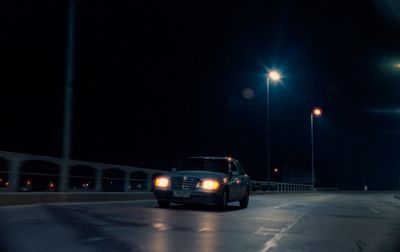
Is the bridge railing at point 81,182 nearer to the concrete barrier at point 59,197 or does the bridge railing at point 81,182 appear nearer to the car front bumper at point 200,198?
the concrete barrier at point 59,197

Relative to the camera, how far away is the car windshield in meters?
17.1

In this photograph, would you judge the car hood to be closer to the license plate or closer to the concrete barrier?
the license plate

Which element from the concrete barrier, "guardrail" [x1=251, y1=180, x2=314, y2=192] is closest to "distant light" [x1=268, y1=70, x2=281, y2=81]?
"guardrail" [x1=251, y1=180, x2=314, y2=192]

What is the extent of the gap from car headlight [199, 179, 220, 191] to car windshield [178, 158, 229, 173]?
1.42 metres

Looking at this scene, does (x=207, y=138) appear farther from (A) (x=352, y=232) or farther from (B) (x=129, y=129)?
(A) (x=352, y=232)

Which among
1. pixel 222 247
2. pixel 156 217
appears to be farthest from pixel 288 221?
pixel 222 247

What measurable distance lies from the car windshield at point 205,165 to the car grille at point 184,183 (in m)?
1.54

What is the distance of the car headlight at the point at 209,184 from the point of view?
15477 millimetres

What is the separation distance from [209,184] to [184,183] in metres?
0.73

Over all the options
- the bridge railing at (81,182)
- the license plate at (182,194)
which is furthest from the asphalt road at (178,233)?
the license plate at (182,194)

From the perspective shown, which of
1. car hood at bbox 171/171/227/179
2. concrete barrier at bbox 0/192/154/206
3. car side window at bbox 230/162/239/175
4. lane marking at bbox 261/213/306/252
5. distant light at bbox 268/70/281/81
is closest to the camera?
lane marking at bbox 261/213/306/252

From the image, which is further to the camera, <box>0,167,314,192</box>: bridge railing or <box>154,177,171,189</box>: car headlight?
<box>154,177,171,189</box>: car headlight

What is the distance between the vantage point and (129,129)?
55.2 meters

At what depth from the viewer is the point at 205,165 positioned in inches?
684
